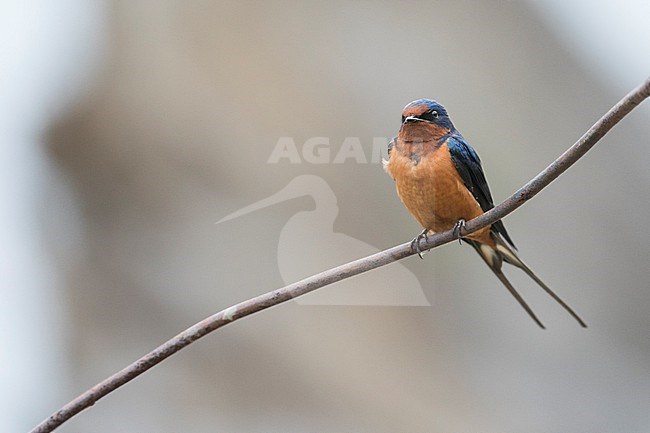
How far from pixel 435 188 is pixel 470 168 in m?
0.12

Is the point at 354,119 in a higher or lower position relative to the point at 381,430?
higher

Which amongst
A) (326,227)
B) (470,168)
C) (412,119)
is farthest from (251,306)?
(326,227)

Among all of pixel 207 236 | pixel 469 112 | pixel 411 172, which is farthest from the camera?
pixel 207 236

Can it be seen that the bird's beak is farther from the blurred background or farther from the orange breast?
the blurred background

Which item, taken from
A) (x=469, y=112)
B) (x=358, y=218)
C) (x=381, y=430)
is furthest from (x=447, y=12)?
(x=381, y=430)

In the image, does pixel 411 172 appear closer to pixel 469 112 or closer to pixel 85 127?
pixel 469 112

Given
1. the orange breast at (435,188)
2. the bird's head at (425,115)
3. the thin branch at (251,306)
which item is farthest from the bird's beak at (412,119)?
the thin branch at (251,306)

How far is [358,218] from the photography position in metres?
4.09

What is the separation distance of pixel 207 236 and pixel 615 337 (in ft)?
7.93

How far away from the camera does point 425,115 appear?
1.74m

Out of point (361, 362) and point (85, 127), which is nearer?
point (361, 362)

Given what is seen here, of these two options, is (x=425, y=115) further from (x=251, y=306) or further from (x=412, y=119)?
(x=251, y=306)

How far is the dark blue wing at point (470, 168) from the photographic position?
1798mm

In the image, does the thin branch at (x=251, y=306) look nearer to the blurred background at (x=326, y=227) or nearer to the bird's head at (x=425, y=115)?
the bird's head at (x=425, y=115)
